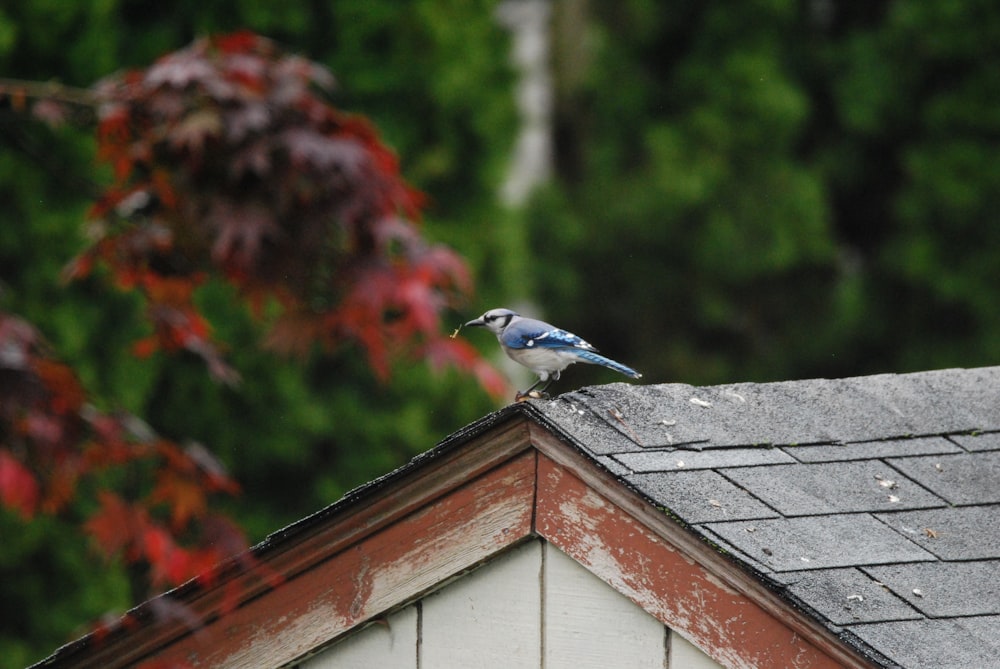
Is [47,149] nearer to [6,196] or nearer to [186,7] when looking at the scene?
[6,196]

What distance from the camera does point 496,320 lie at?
392 centimetres

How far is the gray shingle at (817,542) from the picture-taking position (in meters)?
2.53

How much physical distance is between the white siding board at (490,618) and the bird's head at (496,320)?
1.09 m

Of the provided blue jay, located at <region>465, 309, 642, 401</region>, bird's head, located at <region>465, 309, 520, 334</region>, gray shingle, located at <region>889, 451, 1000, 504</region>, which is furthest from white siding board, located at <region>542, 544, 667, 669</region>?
bird's head, located at <region>465, 309, 520, 334</region>

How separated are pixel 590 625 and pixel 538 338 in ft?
3.89

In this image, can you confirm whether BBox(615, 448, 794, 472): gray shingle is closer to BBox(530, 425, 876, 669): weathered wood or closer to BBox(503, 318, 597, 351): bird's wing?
BBox(530, 425, 876, 669): weathered wood

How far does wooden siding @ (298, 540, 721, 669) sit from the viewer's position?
2691 millimetres

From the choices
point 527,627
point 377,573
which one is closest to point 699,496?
point 527,627

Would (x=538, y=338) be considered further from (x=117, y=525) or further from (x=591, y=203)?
(x=591, y=203)

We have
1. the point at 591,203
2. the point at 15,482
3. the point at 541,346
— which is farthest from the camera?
the point at 591,203

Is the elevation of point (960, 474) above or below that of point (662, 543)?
above

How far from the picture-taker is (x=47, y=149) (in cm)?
805

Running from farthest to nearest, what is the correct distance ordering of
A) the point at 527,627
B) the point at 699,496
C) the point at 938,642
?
the point at 527,627
the point at 699,496
the point at 938,642

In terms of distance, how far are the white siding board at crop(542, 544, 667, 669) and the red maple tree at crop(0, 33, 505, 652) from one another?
1.40 metres
